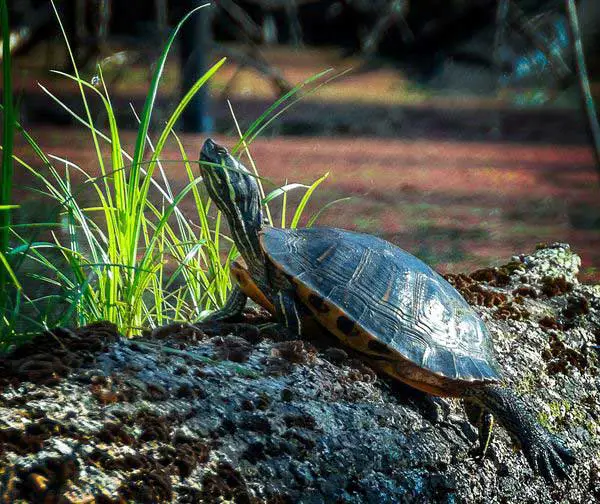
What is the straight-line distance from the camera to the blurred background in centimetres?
329

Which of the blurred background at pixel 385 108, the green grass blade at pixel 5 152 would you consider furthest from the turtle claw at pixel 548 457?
the green grass blade at pixel 5 152

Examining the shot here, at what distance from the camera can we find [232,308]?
1.49 meters

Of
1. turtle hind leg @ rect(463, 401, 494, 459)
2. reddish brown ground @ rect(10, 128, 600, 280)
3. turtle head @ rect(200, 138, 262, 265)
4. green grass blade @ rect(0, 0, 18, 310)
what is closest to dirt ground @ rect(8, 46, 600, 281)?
reddish brown ground @ rect(10, 128, 600, 280)

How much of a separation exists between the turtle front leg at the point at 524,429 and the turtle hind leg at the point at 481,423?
0.07 ft

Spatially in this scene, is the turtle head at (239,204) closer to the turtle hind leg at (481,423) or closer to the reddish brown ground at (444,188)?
the turtle hind leg at (481,423)

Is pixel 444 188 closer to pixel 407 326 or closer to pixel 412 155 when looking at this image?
pixel 412 155

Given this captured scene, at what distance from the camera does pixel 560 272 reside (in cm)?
192

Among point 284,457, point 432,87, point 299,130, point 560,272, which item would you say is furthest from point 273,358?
point 432,87

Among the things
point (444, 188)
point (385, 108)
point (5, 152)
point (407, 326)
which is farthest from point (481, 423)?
point (385, 108)

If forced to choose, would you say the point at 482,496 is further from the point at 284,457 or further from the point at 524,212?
the point at 524,212

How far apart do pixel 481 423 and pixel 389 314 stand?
222mm

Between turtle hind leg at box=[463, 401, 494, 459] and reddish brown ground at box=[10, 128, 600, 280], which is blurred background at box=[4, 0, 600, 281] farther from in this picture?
turtle hind leg at box=[463, 401, 494, 459]

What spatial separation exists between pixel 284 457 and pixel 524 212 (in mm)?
2646

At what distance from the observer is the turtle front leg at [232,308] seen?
4.83 feet
